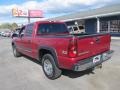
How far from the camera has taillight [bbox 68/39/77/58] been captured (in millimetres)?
5113

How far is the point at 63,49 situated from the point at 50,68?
1.24 meters

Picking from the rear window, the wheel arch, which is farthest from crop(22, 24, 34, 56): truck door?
the wheel arch

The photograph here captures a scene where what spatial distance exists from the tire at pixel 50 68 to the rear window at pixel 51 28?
129 centimetres

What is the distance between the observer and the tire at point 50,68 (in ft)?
20.0

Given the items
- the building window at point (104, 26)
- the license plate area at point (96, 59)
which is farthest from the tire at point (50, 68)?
the building window at point (104, 26)

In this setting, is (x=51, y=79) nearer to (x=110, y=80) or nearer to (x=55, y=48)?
(x=55, y=48)

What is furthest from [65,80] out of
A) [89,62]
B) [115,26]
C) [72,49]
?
[115,26]

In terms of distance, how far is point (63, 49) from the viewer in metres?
5.39

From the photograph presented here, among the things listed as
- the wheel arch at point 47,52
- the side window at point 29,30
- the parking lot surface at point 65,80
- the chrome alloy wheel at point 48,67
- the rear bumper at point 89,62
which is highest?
the side window at point 29,30

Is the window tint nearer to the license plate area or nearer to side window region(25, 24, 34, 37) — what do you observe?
side window region(25, 24, 34, 37)

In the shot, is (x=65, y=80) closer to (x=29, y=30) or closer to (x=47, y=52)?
(x=47, y=52)

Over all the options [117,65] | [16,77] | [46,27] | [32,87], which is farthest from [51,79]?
[117,65]

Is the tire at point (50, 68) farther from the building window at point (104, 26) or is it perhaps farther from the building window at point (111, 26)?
the building window at point (104, 26)

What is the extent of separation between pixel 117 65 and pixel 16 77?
395cm
